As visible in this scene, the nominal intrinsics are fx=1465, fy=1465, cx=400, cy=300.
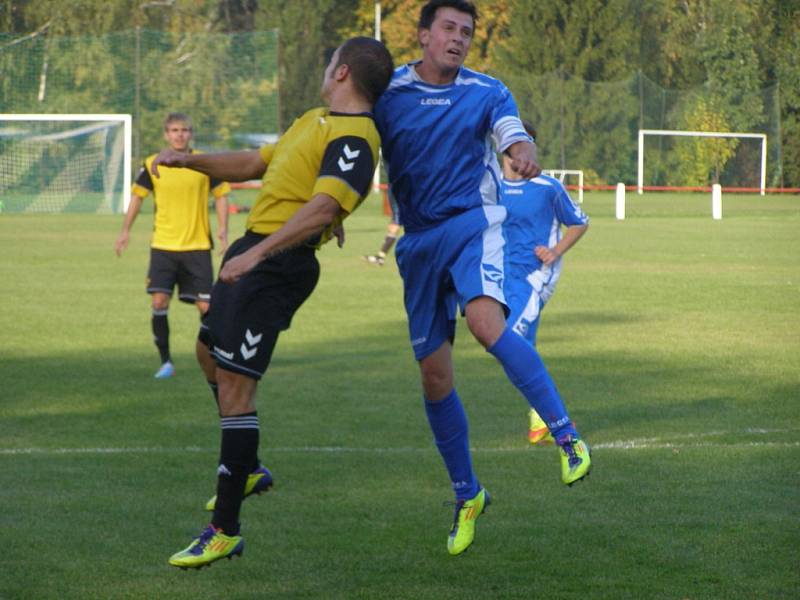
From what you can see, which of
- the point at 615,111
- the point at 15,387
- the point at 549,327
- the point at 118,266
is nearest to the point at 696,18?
the point at 615,111

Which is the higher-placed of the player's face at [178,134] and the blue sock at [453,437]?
the player's face at [178,134]

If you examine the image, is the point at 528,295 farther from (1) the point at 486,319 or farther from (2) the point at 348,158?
(2) the point at 348,158

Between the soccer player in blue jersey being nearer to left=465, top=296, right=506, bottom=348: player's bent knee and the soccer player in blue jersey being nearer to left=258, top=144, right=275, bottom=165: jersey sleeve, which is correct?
left=465, top=296, right=506, bottom=348: player's bent knee

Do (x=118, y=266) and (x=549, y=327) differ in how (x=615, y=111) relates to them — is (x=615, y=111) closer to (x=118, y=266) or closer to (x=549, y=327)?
(x=118, y=266)

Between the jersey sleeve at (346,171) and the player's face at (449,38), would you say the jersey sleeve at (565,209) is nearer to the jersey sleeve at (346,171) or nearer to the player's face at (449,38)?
the player's face at (449,38)

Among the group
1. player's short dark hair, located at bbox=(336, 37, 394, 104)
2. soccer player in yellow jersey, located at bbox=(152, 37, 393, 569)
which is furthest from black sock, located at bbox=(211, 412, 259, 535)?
player's short dark hair, located at bbox=(336, 37, 394, 104)

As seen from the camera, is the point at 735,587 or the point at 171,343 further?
the point at 171,343

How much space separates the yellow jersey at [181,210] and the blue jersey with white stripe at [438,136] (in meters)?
6.88

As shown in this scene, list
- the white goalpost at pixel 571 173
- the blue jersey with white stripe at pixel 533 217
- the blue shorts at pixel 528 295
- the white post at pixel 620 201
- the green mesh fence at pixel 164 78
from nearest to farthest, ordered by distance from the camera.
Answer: the blue shorts at pixel 528 295 < the blue jersey with white stripe at pixel 533 217 < the white post at pixel 620 201 < the green mesh fence at pixel 164 78 < the white goalpost at pixel 571 173

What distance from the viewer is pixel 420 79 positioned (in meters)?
6.60

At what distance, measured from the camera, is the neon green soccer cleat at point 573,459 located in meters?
6.15

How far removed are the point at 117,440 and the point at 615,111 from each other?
46554 millimetres

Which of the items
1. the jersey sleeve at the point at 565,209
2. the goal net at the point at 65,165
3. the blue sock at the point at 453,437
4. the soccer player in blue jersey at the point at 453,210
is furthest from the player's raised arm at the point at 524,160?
the goal net at the point at 65,165

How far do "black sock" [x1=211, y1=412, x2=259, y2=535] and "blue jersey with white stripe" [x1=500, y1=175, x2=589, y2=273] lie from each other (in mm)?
4051
